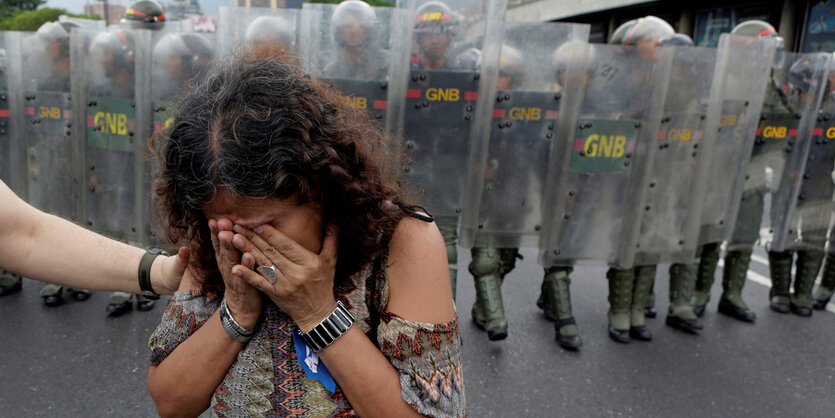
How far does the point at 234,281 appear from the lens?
1.03m

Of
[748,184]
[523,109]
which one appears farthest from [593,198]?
[748,184]

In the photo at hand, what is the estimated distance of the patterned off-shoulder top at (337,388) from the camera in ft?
3.59

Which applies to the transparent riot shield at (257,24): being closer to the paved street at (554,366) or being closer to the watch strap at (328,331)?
the paved street at (554,366)

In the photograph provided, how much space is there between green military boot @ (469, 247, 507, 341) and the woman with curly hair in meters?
2.30

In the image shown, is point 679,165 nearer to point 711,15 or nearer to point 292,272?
point 292,272

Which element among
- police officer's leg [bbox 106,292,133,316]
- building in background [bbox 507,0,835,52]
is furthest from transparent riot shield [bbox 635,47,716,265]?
building in background [bbox 507,0,835,52]

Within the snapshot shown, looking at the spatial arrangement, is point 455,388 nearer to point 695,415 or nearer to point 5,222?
point 5,222

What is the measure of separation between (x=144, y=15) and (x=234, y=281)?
148 inches

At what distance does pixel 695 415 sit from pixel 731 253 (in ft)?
5.35

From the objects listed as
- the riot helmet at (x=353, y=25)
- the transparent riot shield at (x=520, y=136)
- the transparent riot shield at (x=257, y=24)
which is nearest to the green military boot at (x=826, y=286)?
the transparent riot shield at (x=520, y=136)

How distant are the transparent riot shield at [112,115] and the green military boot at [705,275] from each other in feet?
12.5

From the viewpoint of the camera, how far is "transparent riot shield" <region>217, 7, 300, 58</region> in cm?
311

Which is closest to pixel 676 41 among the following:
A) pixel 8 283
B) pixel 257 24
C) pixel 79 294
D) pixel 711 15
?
pixel 257 24

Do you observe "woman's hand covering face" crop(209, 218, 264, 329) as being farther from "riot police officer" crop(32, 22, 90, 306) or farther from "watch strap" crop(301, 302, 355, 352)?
"riot police officer" crop(32, 22, 90, 306)
